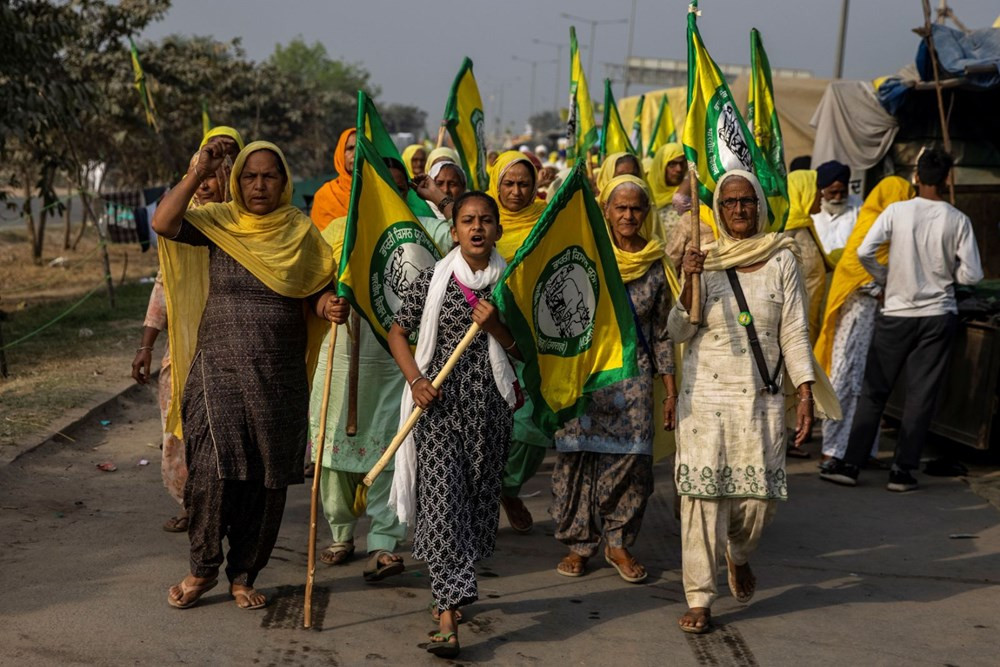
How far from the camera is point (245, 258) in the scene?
512 centimetres

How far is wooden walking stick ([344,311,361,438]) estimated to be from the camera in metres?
5.64

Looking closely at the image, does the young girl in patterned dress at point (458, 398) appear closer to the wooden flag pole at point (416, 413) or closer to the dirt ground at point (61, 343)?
the wooden flag pole at point (416, 413)

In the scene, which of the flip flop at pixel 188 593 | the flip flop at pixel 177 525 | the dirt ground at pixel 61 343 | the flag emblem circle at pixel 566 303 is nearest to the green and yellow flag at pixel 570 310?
the flag emblem circle at pixel 566 303

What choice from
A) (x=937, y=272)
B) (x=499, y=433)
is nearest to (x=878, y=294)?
(x=937, y=272)

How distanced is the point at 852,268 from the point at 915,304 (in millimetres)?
653

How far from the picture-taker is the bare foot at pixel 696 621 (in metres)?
5.21

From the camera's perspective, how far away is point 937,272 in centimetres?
795

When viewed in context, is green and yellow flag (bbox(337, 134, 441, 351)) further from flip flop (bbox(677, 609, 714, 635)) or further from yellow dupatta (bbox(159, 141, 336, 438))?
flip flop (bbox(677, 609, 714, 635))

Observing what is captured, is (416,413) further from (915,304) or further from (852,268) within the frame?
(852,268)

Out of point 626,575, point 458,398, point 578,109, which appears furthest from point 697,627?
point 578,109

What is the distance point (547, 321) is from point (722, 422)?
84cm

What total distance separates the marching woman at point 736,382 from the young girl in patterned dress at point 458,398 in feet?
2.73

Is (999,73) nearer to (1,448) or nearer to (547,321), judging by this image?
(547,321)

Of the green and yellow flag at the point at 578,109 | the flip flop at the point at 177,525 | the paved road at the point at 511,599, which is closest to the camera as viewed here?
the paved road at the point at 511,599
